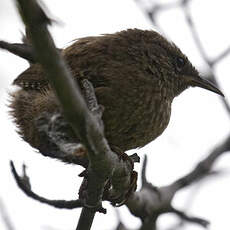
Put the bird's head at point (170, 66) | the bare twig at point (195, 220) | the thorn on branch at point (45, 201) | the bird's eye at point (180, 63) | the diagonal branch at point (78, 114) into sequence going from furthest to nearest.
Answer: the bird's eye at point (180, 63) < the bird's head at point (170, 66) < the bare twig at point (195, 220) < the thorn on branch at point (45, 201) < the diagonal branch at point (78, 114)

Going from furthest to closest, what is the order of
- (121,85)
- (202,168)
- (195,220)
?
(202,168) < (121,85) < (195,220)

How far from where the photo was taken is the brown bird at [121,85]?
12.9 ft

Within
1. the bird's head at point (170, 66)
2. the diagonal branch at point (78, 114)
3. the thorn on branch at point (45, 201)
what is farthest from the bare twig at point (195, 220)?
the bird's head at point (170, 66)

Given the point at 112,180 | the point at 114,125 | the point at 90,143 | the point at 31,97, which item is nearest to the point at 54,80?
the point at 90,143

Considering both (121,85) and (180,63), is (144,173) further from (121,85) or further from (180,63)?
(180,63)

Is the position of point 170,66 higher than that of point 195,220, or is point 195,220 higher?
point 170,66

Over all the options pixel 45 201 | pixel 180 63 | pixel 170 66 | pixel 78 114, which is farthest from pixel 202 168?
pixel 78 114

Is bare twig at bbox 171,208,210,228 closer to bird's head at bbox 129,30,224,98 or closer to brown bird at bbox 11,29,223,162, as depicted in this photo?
brown bird at bbox 11,29,223,162

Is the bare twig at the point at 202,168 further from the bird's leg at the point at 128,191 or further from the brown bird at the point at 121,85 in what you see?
the bird's leg at the point at 128,191

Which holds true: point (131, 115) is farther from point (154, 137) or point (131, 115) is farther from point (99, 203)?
point (99, 203)

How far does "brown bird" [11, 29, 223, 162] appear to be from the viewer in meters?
3.95

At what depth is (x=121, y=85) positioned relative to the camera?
3986 millimetres

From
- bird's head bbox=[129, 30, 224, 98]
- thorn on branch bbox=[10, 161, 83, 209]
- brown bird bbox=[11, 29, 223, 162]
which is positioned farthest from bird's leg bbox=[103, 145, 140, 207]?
bird's head bbox=[129, 30, 224, 98]

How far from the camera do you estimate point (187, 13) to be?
417 centimetres
